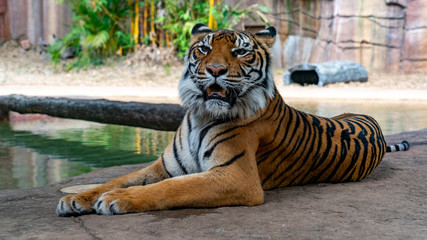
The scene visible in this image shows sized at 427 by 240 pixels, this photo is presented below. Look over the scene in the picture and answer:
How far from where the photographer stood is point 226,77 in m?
2.62

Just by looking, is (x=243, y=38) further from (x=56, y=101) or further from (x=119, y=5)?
(x=119, y=5)

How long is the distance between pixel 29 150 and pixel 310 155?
393 cm

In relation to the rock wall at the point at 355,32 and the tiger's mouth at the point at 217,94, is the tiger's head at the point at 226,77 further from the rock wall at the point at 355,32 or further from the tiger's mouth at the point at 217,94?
the rock wall at the point at 355,32

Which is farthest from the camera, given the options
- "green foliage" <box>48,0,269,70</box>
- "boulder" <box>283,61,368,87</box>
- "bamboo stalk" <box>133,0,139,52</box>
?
"bamboo stalk" <box>133,0,139,52</box>

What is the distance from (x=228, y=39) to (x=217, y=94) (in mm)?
322

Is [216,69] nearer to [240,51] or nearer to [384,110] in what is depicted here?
[240,51]

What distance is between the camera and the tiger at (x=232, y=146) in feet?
8.02

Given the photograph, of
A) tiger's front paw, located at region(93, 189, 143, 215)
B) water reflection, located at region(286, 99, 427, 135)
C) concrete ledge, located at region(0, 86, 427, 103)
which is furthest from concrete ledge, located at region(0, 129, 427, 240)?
concrete ledge, located at region(0, 86, 427, 103)

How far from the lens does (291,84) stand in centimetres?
1429

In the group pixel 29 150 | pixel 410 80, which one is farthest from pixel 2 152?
pixel 410 80

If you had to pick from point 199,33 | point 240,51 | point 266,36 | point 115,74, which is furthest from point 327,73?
point 240,51

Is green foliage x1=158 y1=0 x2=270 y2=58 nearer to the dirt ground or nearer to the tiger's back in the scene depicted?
the dirt ground

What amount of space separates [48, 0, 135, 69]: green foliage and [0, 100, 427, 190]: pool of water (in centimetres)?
782

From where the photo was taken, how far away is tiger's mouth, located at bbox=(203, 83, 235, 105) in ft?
8.74
